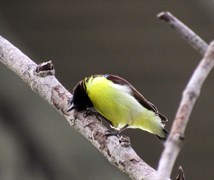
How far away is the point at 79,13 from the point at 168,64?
1.47 feet

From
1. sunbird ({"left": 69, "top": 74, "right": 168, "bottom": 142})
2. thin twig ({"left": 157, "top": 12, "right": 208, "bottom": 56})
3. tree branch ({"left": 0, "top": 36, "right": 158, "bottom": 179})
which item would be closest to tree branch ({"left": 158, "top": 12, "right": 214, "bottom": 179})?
thin twig ({"left": 157, "top": 12, "right": 208, "bottom": 56})

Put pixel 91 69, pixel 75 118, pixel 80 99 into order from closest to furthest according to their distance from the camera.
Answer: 1. pixel 75 118
2. pixel 80 99
3. pixel 91 69

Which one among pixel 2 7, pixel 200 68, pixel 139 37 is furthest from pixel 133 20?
pixel 200 68

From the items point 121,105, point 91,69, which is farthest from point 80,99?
point 91,69

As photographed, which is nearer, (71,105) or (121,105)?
(71,105)

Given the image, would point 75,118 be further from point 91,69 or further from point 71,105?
point 91,69

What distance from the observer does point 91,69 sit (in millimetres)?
3354

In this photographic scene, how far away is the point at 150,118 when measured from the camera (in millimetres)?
1634

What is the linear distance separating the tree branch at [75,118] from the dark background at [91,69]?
1629mm

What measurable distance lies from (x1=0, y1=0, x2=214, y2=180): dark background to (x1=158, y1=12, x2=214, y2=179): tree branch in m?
2.24

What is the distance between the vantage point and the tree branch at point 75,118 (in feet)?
3.85

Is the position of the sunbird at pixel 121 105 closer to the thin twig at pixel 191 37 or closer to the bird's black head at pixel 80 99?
the bird's black head at pixel 80 99

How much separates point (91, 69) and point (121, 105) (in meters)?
1.74

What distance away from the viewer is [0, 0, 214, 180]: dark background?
311 cm
